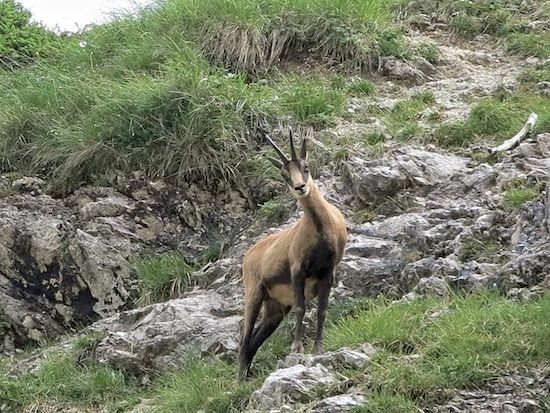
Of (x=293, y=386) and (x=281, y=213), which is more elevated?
(x=293, y=386)

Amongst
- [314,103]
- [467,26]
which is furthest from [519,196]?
[467,26]

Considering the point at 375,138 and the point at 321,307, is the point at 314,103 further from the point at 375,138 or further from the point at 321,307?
the point at 321,307

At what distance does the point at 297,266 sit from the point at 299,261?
0.04 metres

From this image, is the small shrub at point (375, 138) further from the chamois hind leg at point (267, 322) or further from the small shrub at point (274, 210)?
the chamois hind leg at point (267, 322)

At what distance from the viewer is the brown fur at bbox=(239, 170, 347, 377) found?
7.35 meters

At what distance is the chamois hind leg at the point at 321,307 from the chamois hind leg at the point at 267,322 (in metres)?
0.61

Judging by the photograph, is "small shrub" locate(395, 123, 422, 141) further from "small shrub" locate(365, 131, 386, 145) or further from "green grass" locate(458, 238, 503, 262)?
"green grass" locate(458, 238, 503, 262)

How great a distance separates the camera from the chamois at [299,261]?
24.1 ft

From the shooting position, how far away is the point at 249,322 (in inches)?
312

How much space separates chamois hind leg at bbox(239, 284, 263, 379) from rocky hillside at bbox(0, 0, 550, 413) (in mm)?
201

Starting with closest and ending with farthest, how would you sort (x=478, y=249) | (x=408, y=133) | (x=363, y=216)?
(x=478, y=249)
(x=363, y=216)
(x=408, y=133)

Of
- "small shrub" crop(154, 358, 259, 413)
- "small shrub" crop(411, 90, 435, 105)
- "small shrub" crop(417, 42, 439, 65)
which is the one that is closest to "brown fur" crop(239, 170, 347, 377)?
"small shrub" crop(154, 358, 259, 413)

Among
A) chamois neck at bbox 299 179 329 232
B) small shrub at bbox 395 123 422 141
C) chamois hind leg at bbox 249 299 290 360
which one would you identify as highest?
chamois neck at bbox 299 179 329 232

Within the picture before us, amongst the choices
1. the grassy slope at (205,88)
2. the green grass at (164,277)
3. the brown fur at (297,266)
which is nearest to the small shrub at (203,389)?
the brown fur at (297,266)
